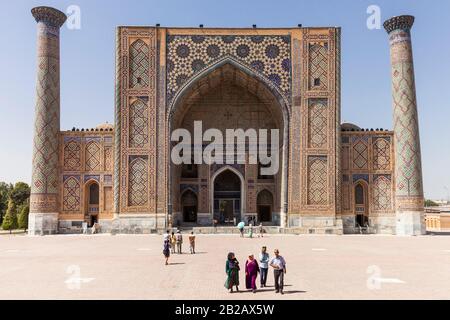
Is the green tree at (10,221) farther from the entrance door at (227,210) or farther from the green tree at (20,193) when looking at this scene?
the entrance door at (227,210)

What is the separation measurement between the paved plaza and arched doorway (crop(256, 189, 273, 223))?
1366cm

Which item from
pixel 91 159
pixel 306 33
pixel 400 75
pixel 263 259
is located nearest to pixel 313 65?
pixel 306 33

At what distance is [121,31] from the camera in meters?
25.7

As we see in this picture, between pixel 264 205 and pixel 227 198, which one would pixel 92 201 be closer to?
pixel 227 198

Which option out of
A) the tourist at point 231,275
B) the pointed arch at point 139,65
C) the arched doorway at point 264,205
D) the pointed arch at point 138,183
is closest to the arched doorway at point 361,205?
the arched doorway at point 264,205

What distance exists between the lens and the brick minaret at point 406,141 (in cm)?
2420

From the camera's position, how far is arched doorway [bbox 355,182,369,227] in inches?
1011

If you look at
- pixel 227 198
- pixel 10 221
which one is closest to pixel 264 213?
pixel 227 198

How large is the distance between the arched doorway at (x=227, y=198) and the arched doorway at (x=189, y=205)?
1.36 metres

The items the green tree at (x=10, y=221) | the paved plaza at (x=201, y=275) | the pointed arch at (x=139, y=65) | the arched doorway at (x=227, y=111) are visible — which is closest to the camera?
the paved plaza at (x=201, y=275)

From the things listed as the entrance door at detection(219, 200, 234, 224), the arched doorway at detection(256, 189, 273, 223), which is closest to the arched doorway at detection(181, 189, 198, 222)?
the entrance door at detection(219, 200, 234, 224)

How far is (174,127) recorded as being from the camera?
26.8 metres

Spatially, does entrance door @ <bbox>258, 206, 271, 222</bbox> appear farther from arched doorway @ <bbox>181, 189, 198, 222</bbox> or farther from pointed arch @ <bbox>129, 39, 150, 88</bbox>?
pointed arch @ <bbox>129, 39, 150, 88</bbox>

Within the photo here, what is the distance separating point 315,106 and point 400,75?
509 cm
